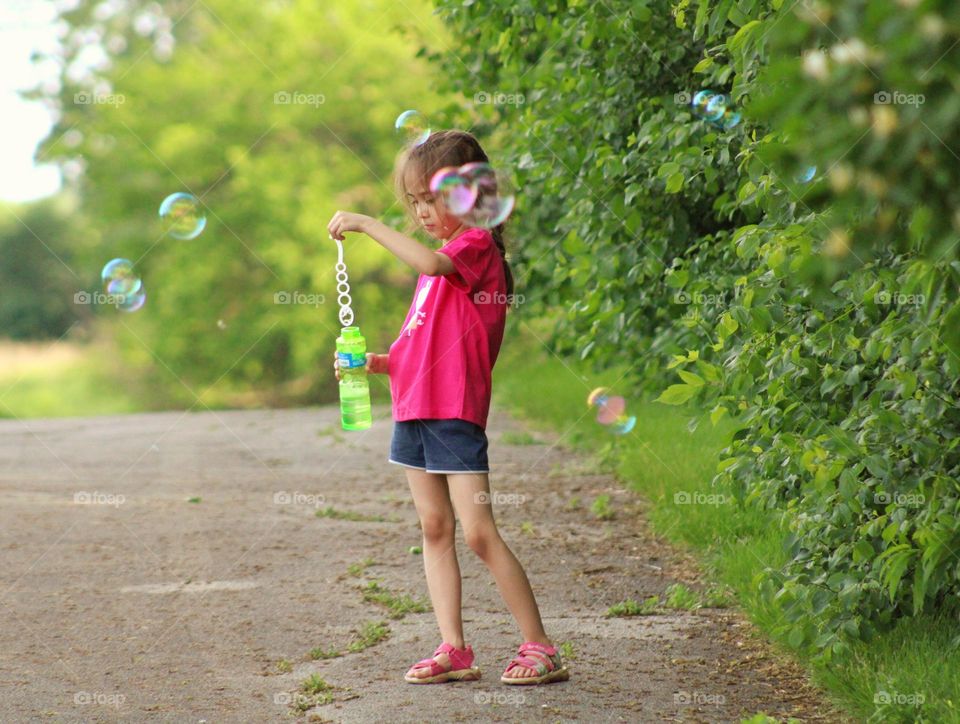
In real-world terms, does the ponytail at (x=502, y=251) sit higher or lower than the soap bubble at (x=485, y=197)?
lower

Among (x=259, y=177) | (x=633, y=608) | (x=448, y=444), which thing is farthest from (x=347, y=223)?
(x=259, y=177)

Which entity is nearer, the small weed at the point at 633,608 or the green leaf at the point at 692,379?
the green leaf at the point at 692,379

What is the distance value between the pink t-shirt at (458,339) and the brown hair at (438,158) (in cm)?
12

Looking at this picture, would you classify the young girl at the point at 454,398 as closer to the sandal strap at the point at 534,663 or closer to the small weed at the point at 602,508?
the sandal strap at the point at 534,663

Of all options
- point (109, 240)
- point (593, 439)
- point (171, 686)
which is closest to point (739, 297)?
point (171, 686)

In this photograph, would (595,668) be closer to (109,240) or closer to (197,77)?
(197,77)

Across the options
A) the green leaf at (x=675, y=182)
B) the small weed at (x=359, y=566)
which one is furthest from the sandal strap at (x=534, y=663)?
the small weed at (x=359, y=566)

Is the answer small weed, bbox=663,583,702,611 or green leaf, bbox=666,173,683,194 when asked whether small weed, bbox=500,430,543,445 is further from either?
green leaf, bbox=666,173,683,194

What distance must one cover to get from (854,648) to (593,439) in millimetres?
5568

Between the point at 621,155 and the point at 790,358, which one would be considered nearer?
the point at 790,358

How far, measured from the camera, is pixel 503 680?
13.3 ft

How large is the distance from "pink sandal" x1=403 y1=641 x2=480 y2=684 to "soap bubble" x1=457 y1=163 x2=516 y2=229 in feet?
4.26

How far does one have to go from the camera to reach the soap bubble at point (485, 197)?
159 inches

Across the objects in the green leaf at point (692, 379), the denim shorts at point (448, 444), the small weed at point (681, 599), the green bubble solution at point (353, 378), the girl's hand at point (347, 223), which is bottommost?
the small weed at point (681, 599)
